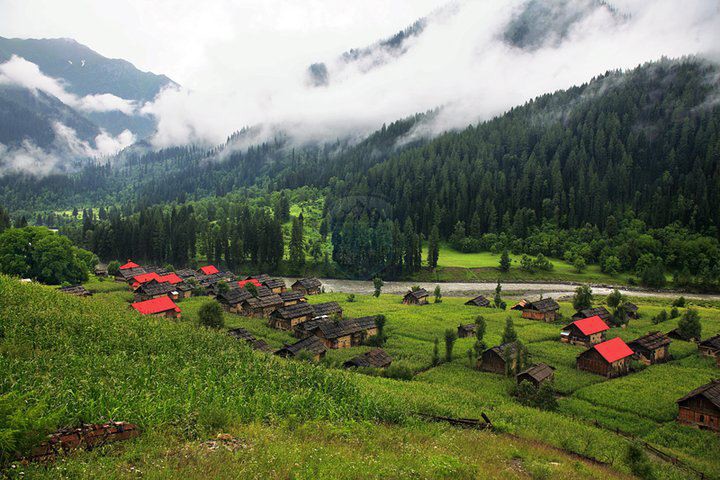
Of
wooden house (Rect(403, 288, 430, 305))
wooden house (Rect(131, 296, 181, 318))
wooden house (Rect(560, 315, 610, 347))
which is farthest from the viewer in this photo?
wooden house (Rect(403, 288, 430, 305))

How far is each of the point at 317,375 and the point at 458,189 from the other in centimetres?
15992

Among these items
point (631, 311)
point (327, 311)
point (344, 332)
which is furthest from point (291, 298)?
point (631, 311)

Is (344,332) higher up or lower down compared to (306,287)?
lower down

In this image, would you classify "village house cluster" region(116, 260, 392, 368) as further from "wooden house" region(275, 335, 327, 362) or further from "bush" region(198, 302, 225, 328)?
"bush" region(198, 302, 225, 328)

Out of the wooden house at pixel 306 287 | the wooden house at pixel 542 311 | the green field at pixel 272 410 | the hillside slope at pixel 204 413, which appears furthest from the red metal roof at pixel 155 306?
the wooden house at pixel 542 311

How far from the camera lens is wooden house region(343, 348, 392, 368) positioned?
46250mm

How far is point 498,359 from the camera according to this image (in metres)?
47.0

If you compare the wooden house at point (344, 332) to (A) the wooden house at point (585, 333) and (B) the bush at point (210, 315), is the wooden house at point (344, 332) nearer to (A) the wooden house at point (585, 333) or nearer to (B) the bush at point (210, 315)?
(B) the bush at point (210, 315)

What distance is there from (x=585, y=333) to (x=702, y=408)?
925 inches

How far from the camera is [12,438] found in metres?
11.3

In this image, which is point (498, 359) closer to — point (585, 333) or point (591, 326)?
point (585, 333)

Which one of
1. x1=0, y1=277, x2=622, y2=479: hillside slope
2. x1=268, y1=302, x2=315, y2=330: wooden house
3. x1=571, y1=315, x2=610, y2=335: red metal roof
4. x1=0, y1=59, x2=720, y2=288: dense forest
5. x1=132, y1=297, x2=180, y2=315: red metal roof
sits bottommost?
x1=571, y1=315, x2=610, y2=335: red metal roof

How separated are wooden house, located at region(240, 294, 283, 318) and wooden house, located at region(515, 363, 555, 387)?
42795mm

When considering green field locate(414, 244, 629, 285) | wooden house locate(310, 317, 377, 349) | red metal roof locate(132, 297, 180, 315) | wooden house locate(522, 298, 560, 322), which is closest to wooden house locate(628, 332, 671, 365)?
wooden house locate(522, 298, 560, 322)
